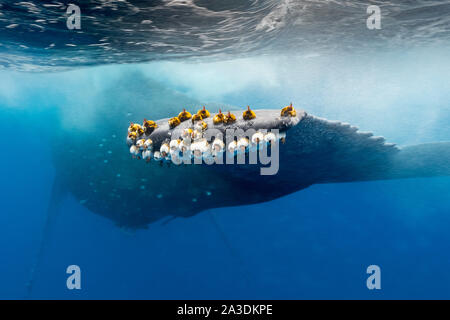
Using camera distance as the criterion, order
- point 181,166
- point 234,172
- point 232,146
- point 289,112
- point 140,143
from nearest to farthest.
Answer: point 232,146 → point 289,112 → point 140,143 → point 234,172 → point 181,166

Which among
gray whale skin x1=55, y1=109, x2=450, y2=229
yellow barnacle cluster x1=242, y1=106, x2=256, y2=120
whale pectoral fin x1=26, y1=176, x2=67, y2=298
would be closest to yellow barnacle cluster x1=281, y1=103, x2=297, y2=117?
gray whale skin x1=55, y1=109, x2=450, y2=229

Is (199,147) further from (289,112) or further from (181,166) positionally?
(181,166)

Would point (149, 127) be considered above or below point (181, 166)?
below

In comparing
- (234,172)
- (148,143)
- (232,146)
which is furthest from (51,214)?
(232,146)

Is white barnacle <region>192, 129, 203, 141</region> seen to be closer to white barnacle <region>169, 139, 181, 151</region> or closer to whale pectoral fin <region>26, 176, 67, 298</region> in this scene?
white barnacle <region>169, 139, 181, 151</region>

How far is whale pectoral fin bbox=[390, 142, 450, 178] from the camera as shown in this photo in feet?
30.0

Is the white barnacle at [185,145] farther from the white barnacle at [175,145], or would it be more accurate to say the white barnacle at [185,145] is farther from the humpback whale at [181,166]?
the humpback whale at [181,166]

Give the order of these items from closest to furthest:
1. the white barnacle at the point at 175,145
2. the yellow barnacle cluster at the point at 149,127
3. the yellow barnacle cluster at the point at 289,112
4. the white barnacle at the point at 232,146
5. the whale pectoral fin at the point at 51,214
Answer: the white barnacle at the point at 232,146 → the yellow barnacle cluster at the point at 289,112 → the white barnacle at the point at 175,145 → the yellow barnacle cluster at the point at 149,127 → the whale pectoral fin at the point at 51,214

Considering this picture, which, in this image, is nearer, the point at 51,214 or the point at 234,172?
the point at 234,172

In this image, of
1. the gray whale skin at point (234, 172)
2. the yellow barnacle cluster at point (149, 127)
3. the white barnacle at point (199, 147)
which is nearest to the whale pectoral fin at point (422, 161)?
the gray whale skin at point (234, 172)

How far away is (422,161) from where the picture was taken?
10164 millimetres

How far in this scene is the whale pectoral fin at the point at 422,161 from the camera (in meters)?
9.14

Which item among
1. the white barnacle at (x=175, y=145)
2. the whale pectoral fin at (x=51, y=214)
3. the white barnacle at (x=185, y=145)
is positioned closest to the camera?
the white barnacle at (x=185, y=145)

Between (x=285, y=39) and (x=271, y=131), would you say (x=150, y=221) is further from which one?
(x=285, y=39)
